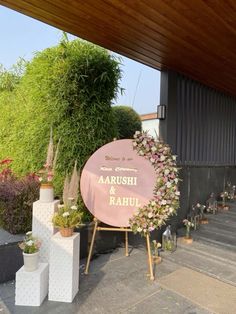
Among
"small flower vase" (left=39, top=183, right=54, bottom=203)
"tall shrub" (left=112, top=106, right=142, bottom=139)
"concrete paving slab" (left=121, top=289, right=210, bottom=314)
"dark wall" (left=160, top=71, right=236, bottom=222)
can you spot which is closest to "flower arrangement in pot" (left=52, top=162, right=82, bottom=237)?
"small flower vase" (left=39, top=183, right=54, bottom=203)

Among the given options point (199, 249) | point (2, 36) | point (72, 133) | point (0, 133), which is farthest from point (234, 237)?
point (2, 36)

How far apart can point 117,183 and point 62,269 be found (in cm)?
Answer: 106

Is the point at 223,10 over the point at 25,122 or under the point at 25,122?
over

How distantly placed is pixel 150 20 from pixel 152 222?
1.89 m

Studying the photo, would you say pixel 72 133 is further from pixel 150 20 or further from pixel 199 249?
pixel 199 249

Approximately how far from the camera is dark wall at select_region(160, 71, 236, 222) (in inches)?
154

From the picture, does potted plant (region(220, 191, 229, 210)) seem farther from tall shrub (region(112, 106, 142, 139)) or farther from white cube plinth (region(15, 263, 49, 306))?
white cube plinth (region(15, 263, 49, 306))

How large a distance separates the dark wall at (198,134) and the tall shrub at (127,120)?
54.1 inches

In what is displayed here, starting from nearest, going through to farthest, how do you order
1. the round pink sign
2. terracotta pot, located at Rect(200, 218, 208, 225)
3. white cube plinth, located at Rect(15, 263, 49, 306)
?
white cube plinth, located at Rect(15, 263, 49, 306), the round pink sign, terracotta pot, located at Rect(200, 218, 208, 225)

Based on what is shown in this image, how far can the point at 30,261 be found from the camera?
2.32 m

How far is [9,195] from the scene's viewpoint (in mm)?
3031

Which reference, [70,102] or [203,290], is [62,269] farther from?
[70,102]

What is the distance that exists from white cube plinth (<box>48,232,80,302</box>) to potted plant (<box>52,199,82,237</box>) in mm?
83

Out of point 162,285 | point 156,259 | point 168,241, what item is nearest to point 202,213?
point 168,241
